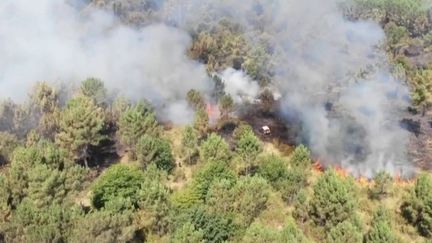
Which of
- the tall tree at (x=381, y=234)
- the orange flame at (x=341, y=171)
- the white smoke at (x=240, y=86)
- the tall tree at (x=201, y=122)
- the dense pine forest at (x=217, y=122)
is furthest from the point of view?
the white smoke at (x=240, y=86)

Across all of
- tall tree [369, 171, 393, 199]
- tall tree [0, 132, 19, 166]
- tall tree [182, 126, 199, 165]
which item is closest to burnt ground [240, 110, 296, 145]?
tall tree [182, 126, 199, 165]

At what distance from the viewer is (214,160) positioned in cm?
3869

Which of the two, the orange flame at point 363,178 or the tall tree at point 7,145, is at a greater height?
the orange flame at point 363,178

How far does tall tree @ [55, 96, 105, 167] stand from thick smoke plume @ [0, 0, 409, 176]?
9787 millimetres

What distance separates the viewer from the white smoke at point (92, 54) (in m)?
53.0

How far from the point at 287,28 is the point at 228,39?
6586 mm

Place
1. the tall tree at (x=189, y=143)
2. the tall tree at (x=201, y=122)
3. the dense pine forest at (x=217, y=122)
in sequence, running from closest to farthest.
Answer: the dense pine forest at (x=217, y=122), the tall tree at (x=189, y=143), the tall tree at (x=201, y=122)

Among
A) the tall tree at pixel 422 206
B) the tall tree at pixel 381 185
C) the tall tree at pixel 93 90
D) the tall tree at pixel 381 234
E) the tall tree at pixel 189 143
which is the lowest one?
the tall tree at pixel 381 234

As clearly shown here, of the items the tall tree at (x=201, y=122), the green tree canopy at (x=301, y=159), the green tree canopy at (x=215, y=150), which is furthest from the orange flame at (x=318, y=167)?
the tall tree at (x=201, y=122)

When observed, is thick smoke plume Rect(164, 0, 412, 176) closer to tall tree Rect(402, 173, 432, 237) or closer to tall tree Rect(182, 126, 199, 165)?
tall tree Rect(402, 173, 432, 237)

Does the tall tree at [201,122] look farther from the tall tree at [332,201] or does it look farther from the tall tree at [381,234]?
the tall tree at [381,234]

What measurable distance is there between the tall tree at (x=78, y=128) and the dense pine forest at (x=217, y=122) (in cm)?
10

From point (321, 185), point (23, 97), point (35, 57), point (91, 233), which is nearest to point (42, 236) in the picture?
point (91, 233)

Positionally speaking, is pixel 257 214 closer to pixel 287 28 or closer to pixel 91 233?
pixel 91 233
